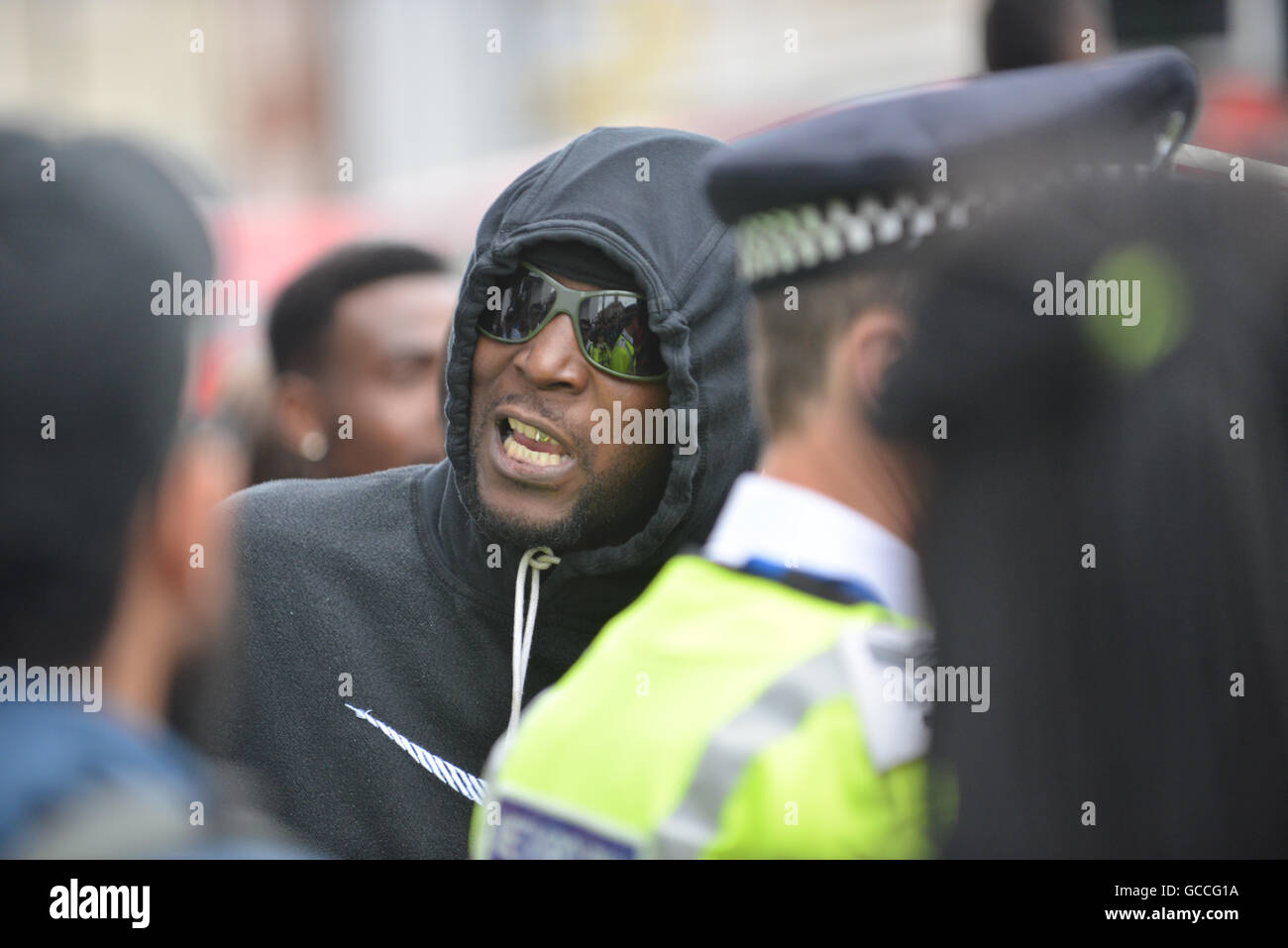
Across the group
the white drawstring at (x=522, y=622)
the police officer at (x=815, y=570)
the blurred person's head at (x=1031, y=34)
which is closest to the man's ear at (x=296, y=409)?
the white drawstring at (x=522, y=622)

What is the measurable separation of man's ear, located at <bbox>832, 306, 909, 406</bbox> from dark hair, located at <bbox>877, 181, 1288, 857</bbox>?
224 millimetres

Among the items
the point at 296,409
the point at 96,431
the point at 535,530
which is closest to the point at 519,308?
the point at 535,530

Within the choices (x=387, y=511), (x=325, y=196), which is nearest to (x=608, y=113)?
(x=325, y=196)

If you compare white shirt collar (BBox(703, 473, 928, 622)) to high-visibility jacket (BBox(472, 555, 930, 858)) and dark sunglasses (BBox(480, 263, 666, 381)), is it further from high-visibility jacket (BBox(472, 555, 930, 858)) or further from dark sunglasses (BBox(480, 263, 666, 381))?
dark sunglasses (BBox(480, 263, 666, 381))

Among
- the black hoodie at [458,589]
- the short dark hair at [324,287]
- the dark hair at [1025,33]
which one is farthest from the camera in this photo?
the short dark hair at [324,287]

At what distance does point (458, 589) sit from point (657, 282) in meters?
0.65

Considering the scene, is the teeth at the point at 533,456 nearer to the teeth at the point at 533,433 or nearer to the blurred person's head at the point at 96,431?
the teeth at the point at 533,433

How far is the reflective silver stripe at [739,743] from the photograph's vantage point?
153 centimetres

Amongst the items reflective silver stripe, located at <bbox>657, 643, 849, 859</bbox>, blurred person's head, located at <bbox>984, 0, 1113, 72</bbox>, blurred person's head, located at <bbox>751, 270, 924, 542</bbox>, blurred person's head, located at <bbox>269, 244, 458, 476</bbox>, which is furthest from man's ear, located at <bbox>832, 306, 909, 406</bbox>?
blurred person's head, located at <bbox>269, 244, 458, 476</bbox>

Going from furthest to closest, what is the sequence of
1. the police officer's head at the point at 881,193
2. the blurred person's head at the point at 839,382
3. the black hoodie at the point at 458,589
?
the black hoodie at the point at 458,589
the blurred person's head at the point at 839,382
the police officer's head at the point at 881,193

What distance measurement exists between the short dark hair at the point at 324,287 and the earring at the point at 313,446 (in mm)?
209

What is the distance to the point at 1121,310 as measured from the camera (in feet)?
4.36

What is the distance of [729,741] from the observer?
1551 millimetres

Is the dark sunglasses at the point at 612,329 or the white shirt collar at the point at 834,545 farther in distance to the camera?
the dark sunglasses at the point at 612,329
